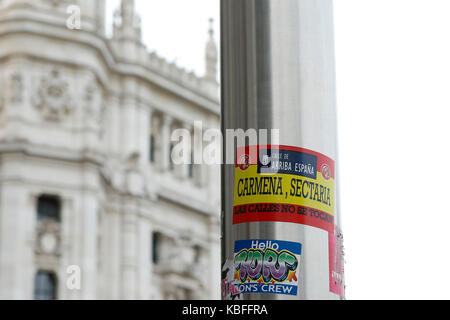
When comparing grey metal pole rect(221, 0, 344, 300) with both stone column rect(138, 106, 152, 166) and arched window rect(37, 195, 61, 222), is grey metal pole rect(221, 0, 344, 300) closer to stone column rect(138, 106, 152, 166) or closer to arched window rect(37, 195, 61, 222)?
arched window rect(37, 195, 61, 222)

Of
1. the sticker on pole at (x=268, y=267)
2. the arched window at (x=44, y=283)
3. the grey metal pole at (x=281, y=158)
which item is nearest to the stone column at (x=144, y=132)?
the arched window at (x=44, y=283)

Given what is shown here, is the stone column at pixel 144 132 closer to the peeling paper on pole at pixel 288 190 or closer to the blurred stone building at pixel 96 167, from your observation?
the blurred stone building at pixel 96 167

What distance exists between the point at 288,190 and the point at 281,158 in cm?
18

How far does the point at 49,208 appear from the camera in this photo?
43500 millimetres

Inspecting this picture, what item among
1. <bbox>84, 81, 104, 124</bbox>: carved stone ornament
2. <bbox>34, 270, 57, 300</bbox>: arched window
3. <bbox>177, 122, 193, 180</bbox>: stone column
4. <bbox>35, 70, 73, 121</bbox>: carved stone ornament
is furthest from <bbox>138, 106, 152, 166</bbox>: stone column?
<bbox>34, 270, 57, 300</bbox>: arched window

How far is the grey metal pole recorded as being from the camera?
5.70 meters

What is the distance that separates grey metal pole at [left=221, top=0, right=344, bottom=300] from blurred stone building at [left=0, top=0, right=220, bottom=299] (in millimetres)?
36149

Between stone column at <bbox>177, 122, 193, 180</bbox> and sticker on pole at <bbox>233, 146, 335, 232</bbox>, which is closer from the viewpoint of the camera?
sticker on pole at <bbox>233, 146, 335, 232</bbox>

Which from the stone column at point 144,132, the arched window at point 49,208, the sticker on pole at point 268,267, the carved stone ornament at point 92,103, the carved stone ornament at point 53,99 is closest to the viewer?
the sticker on pole at point 268,267

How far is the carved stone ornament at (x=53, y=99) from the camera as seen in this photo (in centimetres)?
4419

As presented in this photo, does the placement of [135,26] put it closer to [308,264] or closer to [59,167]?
[59,167]

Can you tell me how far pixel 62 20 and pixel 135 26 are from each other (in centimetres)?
549

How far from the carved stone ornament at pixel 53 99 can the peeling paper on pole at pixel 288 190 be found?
128 ft

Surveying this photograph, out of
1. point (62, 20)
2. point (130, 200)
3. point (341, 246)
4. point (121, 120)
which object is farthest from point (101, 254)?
point (341, 246)
